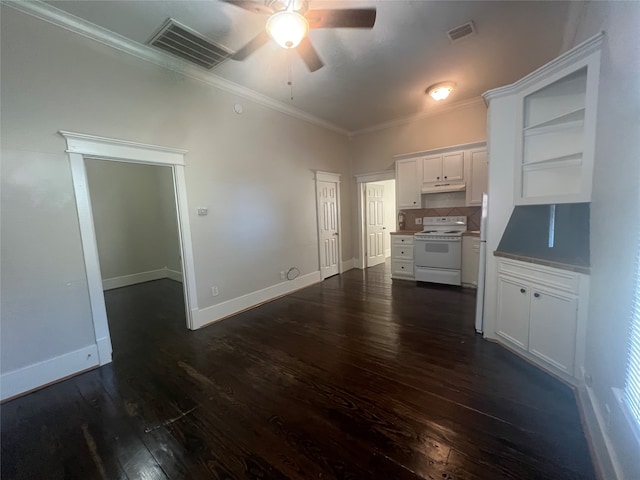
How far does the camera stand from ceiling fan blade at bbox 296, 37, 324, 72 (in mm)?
2160

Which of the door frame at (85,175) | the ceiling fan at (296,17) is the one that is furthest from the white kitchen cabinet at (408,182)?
the door frame at (85,175)

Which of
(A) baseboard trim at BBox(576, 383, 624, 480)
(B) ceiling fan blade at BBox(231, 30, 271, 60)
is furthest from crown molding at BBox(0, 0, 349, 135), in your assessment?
(A) baseboard trim at BBox(576, 383, 624, 480)

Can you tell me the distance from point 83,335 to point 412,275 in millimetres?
4839

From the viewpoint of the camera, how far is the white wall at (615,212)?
1.21 metres

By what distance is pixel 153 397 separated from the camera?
202 centimetres

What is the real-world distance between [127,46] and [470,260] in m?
5.42

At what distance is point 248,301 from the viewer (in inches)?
153

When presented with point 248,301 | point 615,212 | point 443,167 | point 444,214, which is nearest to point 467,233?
point 444,214

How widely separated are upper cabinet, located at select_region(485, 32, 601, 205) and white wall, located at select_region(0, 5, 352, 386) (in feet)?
10.5

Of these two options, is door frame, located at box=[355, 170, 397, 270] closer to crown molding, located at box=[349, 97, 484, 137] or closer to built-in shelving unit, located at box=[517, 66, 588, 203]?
crown molding, located at box=[349, 97, 484, 137]

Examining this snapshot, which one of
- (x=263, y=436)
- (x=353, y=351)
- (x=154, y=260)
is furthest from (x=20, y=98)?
(x=154, y=260)

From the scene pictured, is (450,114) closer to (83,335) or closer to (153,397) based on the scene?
(153,397)

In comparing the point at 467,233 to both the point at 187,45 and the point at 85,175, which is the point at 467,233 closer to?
the point at 187,45

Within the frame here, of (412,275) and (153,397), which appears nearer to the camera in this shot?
(153,397)
